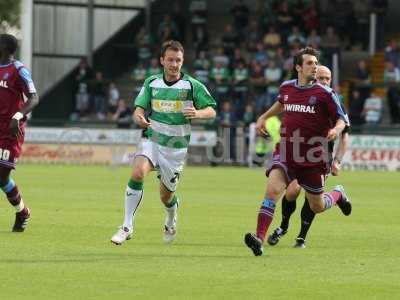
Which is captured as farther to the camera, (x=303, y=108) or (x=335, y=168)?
(x=335, y=168)

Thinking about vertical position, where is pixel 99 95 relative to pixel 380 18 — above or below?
below

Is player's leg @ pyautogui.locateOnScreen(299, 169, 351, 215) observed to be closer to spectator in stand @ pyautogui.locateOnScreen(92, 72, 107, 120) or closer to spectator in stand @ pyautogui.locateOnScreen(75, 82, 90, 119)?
spectator in stand @ pyautogui.locateOnScreen(92, 72, 107, 120)

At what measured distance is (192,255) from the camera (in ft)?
40.2

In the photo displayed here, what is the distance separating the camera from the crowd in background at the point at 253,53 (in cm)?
3866

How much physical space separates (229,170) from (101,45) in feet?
43.8

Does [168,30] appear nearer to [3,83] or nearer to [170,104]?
[3,83]

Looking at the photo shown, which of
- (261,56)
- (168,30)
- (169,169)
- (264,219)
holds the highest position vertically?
(168,30)

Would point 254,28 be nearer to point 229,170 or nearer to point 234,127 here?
point 234,127

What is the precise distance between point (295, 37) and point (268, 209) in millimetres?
29039

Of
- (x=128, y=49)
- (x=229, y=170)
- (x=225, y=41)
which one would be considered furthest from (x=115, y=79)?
(x=229, y=170)

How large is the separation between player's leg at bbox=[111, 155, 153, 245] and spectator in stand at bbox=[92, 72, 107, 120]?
92.3ft

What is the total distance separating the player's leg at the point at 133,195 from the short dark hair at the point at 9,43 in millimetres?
2323

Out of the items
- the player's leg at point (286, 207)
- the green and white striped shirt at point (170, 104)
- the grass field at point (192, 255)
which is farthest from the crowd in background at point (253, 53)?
the green and white striped shirt at point (170, 104)

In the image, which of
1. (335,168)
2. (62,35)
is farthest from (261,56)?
(335,168)
